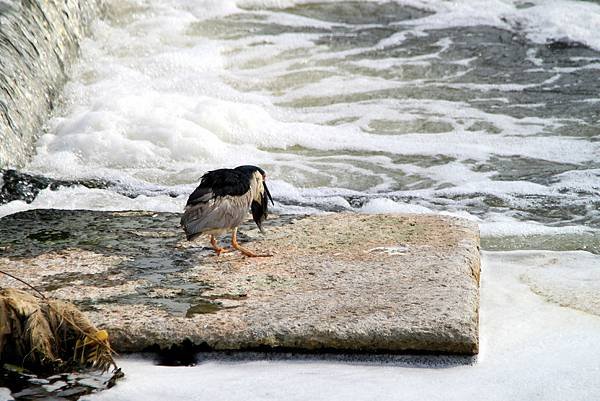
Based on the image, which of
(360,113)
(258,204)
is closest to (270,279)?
(258,204)

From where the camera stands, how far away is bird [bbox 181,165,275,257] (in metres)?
4.59

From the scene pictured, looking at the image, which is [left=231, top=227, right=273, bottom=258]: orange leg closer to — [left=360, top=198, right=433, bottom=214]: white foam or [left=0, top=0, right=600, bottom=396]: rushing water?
[left=0, top=0, right=600, bottom=396]: rushing water

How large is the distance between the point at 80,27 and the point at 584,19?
6015mm

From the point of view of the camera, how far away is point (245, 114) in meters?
7.98

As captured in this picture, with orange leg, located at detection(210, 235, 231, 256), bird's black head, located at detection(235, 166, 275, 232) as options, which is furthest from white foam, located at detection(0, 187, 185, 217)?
orange leg, located at detection(210, 235, 231, 256)

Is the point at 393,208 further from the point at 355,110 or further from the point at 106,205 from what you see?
the point at 355,110

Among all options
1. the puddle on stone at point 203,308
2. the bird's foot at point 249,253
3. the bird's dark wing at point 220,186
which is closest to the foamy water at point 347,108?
the bird's dark wing at point 220,186

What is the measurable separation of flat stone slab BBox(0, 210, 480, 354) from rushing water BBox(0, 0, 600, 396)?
60cm

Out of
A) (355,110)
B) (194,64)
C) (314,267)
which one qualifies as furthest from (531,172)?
(194,64)

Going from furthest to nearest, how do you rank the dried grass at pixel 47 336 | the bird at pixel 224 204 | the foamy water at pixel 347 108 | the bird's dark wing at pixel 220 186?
the foamy water at pixel 347 108
the bird's dark wing at pixel 220 186
the bird at pixel 224 204
the dried grass at pixel 47 336

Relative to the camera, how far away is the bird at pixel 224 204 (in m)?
4.59

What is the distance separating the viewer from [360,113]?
27.8 ft

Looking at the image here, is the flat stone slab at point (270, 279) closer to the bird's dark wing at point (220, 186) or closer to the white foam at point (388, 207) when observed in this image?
the bird's dark wing at point (220, 186)

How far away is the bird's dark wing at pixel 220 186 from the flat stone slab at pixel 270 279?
283mm
